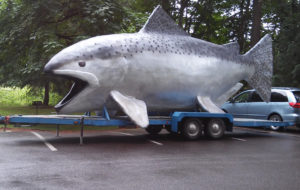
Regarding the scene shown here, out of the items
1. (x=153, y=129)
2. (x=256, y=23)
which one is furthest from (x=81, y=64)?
(x=256, y=23)

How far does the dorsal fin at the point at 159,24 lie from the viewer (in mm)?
10242

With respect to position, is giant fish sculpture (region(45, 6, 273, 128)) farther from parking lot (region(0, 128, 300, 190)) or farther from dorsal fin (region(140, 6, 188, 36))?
parking lot (region(0, 128, 300, 190))

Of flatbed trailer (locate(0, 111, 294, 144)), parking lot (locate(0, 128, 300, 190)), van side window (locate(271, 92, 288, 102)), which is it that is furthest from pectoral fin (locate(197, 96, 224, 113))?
van side window (locate(271, 92, 288, 102))

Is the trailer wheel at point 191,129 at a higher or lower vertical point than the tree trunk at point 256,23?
lower

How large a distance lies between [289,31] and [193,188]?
16.0 m

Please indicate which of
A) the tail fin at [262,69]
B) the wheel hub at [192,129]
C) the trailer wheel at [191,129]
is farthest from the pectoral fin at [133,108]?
the tail fin at [262,69]

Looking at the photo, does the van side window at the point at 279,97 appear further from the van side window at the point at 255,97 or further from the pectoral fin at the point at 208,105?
the pectoral fin at the point at 208,105

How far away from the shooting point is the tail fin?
11602 mm

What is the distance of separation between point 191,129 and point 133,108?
2.02 m

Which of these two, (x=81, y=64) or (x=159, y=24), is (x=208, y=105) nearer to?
(x=159, y=24)

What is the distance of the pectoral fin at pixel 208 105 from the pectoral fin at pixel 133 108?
2.17 m

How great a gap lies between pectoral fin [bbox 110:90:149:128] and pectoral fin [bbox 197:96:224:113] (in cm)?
217

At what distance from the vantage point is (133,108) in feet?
30.0

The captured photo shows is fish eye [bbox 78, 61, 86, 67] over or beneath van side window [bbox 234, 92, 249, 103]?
over
